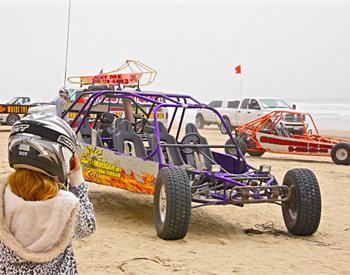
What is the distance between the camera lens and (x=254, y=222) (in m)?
7.33

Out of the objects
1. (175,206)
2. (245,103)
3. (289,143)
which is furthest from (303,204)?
(245,103)

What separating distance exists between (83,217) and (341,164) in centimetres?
1241

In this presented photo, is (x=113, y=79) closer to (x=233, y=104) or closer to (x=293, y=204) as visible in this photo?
(x=233, y=104)

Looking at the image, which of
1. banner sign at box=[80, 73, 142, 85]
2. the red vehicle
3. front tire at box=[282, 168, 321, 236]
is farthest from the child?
banner sign at box=[80, 73, 142, 85]

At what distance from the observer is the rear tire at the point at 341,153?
13.9 metres

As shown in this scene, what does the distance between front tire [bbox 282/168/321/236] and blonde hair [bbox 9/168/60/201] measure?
4.50 m

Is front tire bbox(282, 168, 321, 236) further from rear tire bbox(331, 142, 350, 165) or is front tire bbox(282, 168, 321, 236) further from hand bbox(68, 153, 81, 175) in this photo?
rear tire bbox(331, 142, 350, 165)

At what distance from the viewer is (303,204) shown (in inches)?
247

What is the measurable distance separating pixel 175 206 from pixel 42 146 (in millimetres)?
3790

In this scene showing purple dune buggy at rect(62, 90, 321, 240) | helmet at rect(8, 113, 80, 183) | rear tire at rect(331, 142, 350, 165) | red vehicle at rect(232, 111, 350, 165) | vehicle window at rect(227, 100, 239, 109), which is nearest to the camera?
helmet at rect(8, 113, 80, 183)

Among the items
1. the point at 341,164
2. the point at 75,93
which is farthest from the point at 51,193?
the point at 75,93

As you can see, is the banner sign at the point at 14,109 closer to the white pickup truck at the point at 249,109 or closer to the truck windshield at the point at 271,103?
the white pickup truck at the point at 249,109

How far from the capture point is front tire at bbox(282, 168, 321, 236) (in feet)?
20.6

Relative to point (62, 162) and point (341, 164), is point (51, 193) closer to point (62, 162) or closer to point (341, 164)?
point (62, 162)
